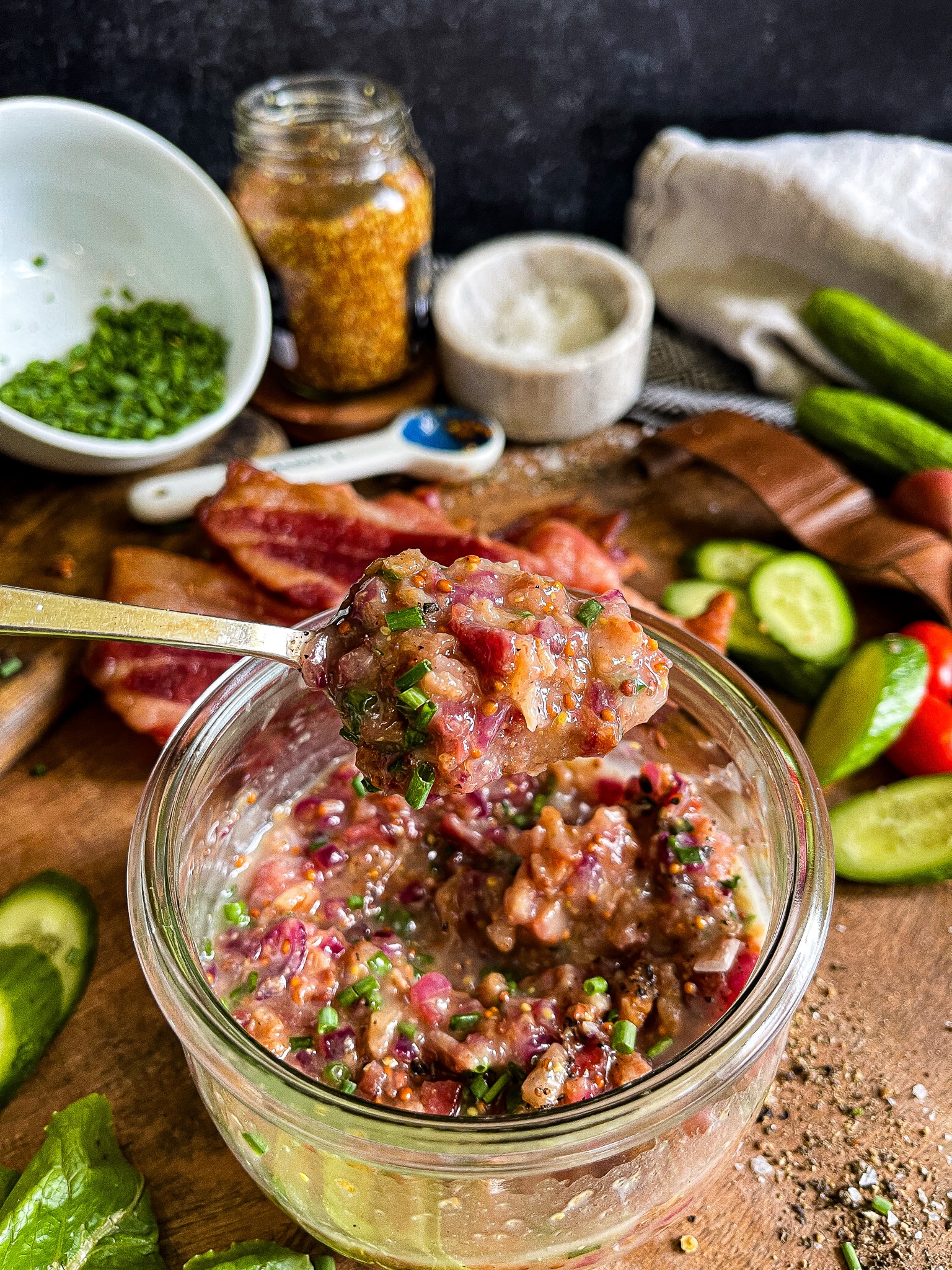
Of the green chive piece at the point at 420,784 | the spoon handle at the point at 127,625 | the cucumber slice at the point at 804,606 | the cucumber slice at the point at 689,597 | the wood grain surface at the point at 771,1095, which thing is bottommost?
the wood grain surface at the point at 771,1095

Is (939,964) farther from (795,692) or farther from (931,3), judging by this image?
(931,3)

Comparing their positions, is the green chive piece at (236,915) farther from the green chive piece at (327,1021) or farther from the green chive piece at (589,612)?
the green chive piece at (589,612)

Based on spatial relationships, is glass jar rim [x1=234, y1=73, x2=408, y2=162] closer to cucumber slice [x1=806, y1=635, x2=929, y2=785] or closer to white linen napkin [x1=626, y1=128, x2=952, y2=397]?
white linen napkin [x1=626, y1=128, x2=952, y2=397]

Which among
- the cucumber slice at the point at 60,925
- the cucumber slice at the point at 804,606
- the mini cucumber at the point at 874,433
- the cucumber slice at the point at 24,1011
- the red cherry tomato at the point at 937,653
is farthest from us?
the mini cucumber at the point at 874,433

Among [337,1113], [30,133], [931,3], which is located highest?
[931,3]

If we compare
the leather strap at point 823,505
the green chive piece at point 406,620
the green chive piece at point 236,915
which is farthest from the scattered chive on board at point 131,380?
the green chive piece at point 406,620

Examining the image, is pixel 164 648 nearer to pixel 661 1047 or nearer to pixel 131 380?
pixel 131 380

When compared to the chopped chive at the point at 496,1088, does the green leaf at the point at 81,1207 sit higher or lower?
lower

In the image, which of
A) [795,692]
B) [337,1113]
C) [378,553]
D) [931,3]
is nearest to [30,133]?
[378,553]

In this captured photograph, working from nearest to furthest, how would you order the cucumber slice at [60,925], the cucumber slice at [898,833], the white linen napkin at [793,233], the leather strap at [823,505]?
the cucumber slice at [60,925] → the cucumber slice at [898,833] → the leather strap at [823,505] → the white linen napkin at [793,233]
